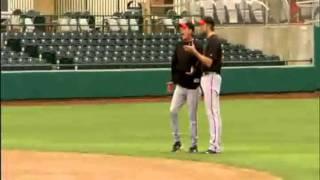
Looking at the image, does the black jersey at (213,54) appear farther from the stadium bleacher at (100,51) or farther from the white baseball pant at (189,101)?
the stadium bleacher at (100,51)

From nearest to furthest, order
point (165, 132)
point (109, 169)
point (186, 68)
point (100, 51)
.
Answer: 1. point (109, 169)
2. point (186, 68)
3. point (165, 132)
4. point (100, 51)

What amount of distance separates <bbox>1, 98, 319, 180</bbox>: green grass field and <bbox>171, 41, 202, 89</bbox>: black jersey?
100 centimetres

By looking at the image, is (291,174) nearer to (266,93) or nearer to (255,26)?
(266,93)

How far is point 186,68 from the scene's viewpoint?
1034 cm

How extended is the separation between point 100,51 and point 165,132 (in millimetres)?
11798

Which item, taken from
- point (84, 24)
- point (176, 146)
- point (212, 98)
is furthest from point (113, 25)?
point (212, 98)

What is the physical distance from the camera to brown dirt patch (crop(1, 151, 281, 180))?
28.0 feet

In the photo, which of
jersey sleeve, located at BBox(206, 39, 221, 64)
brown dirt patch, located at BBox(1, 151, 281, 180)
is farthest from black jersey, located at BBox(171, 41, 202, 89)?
brown dirt patch, located at BBox(1, 151, 281, 180)

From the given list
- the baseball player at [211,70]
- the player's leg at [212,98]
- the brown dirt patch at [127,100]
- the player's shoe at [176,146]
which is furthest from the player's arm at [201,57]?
the brown dirt patch at [127,100]

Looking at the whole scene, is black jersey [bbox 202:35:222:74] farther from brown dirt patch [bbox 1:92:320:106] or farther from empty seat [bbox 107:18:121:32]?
empty seat [bbox 107:18:121:32]

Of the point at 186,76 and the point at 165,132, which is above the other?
the point at 186,76

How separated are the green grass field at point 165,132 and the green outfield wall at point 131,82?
170cm

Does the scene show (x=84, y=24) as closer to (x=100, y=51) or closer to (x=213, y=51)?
(x=100, y=51)

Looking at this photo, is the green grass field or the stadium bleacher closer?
the green grass field
